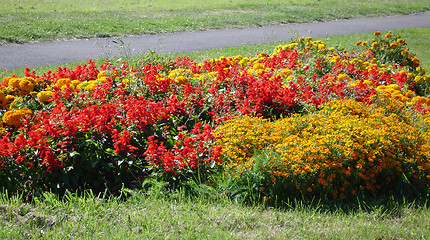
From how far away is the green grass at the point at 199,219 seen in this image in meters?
3.10

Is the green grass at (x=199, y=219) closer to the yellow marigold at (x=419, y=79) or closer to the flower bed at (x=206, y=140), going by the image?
the flower bed at (x=206, y=140)

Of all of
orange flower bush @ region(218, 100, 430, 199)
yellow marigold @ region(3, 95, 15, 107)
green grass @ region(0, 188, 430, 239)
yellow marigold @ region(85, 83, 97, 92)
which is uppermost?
yellow marigold @ region(85, 83, 97, 92)

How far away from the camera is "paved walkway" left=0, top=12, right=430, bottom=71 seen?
10.1 m

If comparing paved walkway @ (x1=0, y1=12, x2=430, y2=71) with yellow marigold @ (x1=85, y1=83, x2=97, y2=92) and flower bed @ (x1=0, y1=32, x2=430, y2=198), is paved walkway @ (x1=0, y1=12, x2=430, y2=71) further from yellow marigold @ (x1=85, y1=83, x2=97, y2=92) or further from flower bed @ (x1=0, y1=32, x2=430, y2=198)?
flower bed @ (x1=0, y1=32, x2=430, y2=198)

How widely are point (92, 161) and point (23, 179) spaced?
0.67m

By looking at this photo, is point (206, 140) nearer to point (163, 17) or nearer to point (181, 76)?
point (181, 76)

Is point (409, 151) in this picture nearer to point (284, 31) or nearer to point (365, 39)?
point (365, 39)

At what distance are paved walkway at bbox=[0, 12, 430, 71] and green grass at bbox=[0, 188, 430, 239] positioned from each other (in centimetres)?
424

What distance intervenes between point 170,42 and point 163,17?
18.0ft

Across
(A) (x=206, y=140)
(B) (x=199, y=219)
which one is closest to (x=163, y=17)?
(A) (x=206, y=140)

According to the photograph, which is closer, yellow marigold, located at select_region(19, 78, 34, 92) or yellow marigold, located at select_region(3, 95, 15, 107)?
yellow marigold, located at select_region(3, 95, 15, 107)

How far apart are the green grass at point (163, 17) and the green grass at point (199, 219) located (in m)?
10.0

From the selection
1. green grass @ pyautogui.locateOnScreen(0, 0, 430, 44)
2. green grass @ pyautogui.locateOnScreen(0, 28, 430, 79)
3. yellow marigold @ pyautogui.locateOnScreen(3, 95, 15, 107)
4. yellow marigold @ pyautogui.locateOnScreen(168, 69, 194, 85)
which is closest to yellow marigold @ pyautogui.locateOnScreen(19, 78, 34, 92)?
yellow marigold @ pyautogui.locateOnScreen(3, 95, 15, 107)

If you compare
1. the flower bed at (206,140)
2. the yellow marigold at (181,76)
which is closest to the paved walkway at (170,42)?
the yellow marigold at (181,76)
